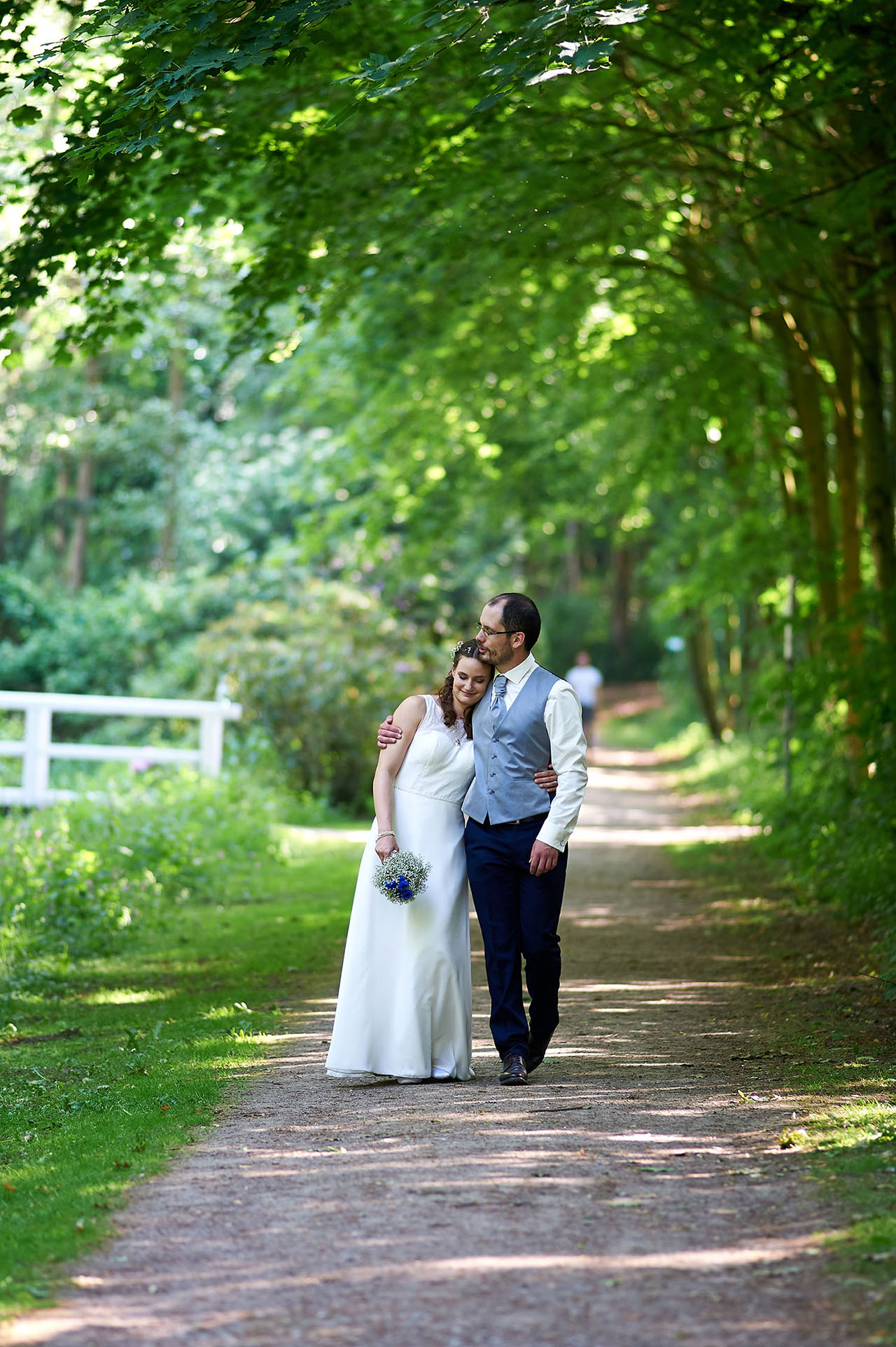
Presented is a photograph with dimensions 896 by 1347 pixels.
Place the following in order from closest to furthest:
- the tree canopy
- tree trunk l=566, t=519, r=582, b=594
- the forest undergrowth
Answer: the forest undergrowth
the tree canopy
tree trunk l=566, t=519, r=582, b=594

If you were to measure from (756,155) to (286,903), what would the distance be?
748cm

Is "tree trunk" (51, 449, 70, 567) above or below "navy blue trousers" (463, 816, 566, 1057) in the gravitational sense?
above

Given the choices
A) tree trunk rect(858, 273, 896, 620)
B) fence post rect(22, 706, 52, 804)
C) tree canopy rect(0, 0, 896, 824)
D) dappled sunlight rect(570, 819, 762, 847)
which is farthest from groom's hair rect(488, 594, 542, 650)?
dappled sunlight rect(570, 819, 762, 847)

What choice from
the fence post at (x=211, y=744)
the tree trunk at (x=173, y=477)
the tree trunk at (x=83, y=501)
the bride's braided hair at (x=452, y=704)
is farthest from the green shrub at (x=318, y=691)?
the bride's braided hair at (x=452, y=704)

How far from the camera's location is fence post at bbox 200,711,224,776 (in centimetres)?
1568

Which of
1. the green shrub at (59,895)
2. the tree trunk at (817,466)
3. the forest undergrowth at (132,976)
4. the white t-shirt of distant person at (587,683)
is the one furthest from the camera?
the white t-shirt of distant person at (587,683)

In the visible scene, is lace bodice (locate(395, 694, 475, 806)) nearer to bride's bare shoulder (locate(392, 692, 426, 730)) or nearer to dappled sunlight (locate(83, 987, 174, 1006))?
bride's bare shoulder (locate(392, 692, 426, 730))

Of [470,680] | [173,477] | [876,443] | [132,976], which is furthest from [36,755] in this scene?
[173,477]

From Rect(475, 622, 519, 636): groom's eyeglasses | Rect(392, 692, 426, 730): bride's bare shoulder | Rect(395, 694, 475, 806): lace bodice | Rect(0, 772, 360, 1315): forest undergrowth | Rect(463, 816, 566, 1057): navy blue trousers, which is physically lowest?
Rect(0, 772, 360, 1315): forest undergrowth

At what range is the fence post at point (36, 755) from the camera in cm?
1405

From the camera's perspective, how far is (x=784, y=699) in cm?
1516

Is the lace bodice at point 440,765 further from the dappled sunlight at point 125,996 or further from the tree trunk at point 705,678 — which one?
the tree trunk at point 705,678

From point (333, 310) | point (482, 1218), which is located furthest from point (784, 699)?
point (482, 1218)

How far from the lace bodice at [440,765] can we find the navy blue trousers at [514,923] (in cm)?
21
